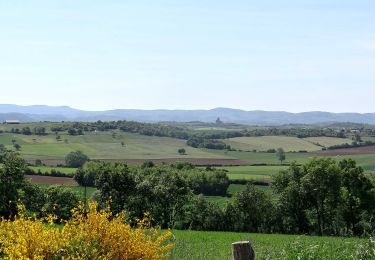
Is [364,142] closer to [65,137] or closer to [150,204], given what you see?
[65,137]

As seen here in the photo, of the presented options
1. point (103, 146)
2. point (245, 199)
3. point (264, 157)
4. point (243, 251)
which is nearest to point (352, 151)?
point (264, 157)

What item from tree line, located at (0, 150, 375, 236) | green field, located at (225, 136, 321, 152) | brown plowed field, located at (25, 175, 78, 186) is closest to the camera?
tree line, located at (0, 150, 375, 236)

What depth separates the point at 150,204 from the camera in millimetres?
58969

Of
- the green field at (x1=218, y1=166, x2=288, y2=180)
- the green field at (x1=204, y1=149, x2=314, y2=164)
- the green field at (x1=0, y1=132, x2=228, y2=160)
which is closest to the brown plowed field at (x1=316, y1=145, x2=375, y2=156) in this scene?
the green field at (x1=204, y1=149, x2=314, y2=164)

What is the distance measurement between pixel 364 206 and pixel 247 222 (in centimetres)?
1419

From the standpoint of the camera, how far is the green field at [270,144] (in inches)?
6130

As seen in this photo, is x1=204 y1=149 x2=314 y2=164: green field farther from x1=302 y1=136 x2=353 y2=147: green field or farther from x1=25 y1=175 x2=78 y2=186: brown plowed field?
x1=25 y1=175 x2=78 y2=186: brown plowed field

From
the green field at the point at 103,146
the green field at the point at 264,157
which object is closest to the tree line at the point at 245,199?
the green field at the point at 103,146

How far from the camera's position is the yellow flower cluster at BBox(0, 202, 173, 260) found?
9.84 m

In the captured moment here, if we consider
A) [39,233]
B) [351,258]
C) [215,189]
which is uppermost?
[39,233]

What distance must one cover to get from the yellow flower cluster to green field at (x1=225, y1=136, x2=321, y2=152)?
464 ft

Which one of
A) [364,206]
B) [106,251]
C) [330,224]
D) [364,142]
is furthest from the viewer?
[364,142]

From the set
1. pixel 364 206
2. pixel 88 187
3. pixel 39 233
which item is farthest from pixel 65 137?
pixel 39 233

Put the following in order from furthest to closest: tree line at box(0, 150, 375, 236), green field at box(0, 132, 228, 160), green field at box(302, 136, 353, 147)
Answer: green field at box(302, 136, 353, 147), green field at box(0, 132, 228, 160), tree line at box(0, 150, 375, 236)
